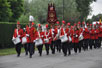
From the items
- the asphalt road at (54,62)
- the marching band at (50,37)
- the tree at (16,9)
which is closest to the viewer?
the asphalt road at (54,62)

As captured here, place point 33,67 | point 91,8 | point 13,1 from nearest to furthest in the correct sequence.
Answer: point 33,67
point 13,1
point 91,8

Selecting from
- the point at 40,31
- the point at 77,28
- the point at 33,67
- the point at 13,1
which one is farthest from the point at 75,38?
the point at 13,1

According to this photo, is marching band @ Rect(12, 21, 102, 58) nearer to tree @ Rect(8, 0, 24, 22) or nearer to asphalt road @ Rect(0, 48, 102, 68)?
asphalt road @ Rect(0, 48, 102, 68)

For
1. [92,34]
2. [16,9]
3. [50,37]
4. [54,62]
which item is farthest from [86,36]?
[16,9]

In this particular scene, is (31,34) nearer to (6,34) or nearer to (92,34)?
(92,34)

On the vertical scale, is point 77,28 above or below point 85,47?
above

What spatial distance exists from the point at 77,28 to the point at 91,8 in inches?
1805

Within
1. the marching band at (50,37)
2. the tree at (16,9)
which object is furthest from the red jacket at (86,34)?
the tree at (16,9)

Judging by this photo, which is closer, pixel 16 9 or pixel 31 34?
pixel 31 34

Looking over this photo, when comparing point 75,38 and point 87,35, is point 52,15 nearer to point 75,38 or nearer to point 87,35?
point 87,35

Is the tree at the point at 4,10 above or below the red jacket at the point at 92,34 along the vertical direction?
above

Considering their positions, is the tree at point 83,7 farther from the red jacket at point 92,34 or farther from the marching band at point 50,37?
the marching band at point 50,37

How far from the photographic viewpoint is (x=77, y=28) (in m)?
18.3

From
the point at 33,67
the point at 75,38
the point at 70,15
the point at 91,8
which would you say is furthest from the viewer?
the point at 91,8
